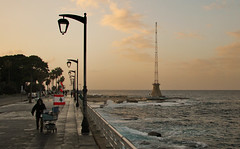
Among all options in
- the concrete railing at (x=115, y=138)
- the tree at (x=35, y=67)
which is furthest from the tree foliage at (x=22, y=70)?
the concrete railing at (x=115, y=138)

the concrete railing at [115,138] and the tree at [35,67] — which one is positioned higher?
the tree at [35,67]

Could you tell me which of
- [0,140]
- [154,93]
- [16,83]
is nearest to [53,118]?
[0,140]

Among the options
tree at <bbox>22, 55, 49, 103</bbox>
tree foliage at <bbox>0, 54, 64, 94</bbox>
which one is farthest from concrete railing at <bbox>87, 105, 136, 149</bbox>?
tree at <bbox>22, 55, 49, 103</bbox>

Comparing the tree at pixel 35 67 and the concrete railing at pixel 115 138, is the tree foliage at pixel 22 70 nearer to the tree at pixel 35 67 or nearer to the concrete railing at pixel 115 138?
the tree at pixel 35 67

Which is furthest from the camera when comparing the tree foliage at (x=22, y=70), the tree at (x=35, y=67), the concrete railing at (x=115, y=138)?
the tree at (x=35, y=67)

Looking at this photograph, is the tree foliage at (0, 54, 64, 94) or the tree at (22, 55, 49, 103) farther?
the tree at (22, 55, 49, 103)

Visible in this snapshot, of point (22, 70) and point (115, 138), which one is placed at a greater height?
point (22, 70)

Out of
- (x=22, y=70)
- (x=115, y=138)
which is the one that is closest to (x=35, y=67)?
(x=22, y=70)

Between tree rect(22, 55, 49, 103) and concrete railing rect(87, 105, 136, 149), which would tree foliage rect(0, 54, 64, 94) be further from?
concrete railing rect(87, 105, 136, 149)

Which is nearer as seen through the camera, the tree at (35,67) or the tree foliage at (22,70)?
the tree foliage at (22,70)

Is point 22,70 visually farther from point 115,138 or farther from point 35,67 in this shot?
point 115,138

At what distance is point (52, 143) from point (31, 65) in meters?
108

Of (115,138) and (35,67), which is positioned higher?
(35,67)

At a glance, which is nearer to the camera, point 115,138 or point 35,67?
point 115,138
